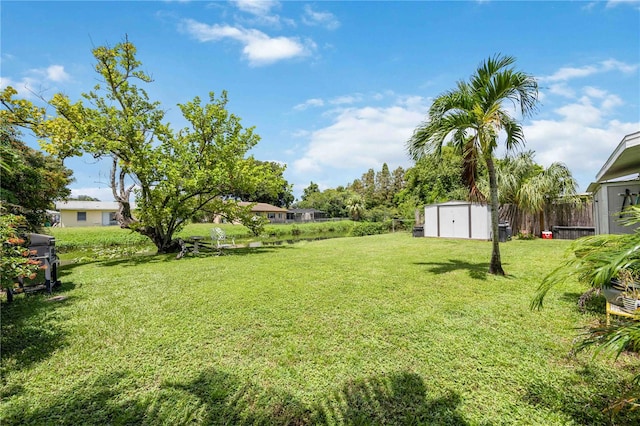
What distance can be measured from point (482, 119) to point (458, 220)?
9517mm

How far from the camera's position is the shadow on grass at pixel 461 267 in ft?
20.7

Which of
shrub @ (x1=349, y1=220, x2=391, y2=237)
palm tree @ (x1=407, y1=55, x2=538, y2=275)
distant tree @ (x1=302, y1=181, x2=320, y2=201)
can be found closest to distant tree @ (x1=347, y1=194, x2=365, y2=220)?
shrub @ (x1=349, y1=220, x2=391, y2=237)

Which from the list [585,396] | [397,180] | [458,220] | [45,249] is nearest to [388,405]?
[585,396]

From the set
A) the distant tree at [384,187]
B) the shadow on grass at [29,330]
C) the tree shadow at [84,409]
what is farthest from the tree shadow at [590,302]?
the distant tree at [384,187]

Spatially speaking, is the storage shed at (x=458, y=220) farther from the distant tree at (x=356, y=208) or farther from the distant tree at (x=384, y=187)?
the distant tree at (x=384, y=187)

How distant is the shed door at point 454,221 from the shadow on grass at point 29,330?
14.7m

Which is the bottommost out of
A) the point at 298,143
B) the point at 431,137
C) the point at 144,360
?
the point at 144,360

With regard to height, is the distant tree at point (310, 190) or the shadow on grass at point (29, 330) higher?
the distant tree at point (310, 190)

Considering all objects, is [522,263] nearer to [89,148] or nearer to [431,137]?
[431,137]

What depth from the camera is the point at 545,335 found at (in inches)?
129

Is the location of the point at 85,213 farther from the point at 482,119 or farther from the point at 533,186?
the point at 533,186

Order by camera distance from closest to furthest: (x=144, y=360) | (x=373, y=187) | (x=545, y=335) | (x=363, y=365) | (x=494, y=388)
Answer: (x=494, y=388), (x=363, y=365), (x=144, y=360), (x=545, y=335), (x=373, y=187)

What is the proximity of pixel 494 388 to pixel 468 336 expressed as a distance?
973mm

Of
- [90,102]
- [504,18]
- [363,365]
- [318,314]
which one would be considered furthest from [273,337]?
[90,102]
